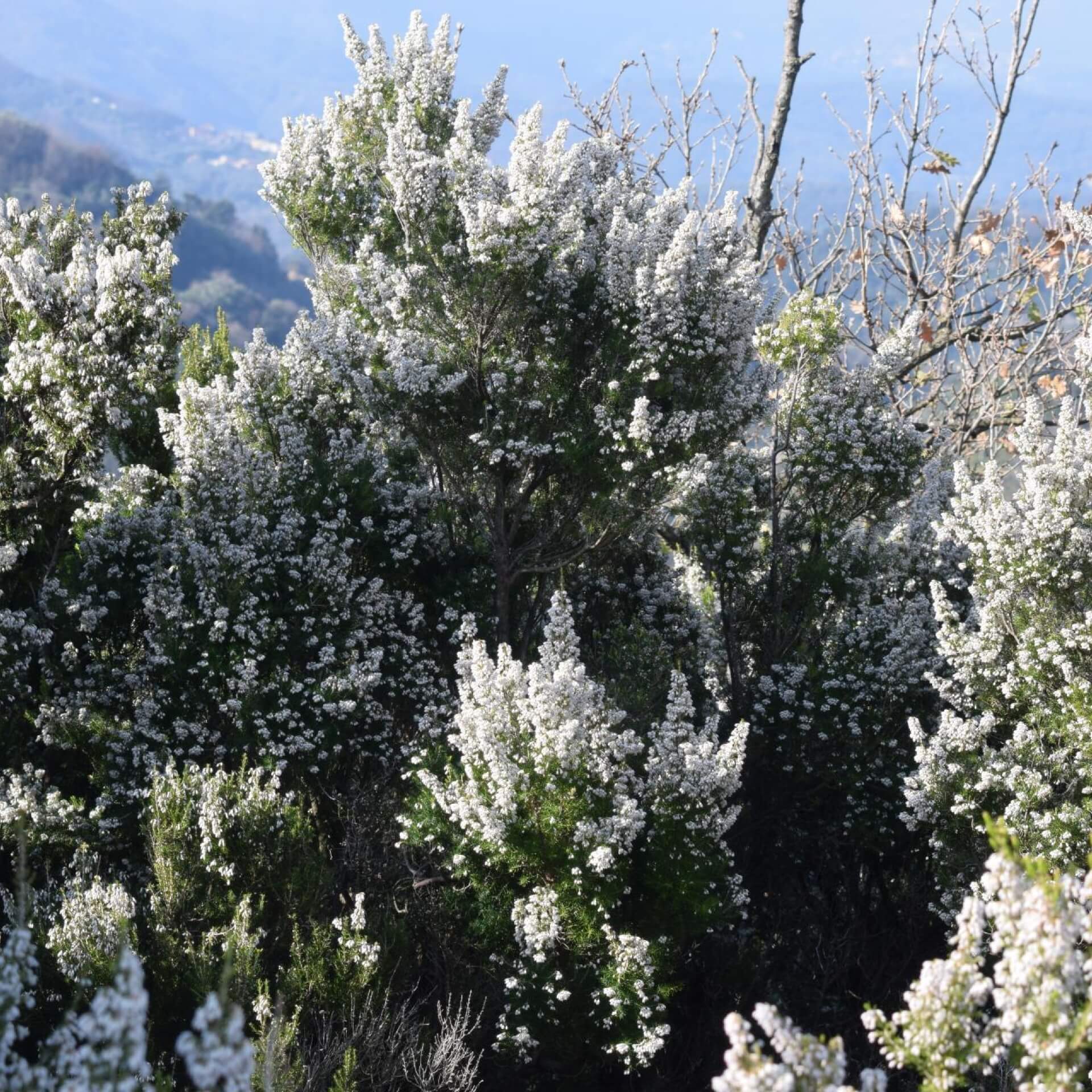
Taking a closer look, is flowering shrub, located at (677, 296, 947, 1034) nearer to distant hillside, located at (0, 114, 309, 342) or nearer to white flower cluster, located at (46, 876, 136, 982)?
white flower cluster, located at (46, 876, 136, 982)

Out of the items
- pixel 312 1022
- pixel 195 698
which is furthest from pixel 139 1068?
pixel 195 698

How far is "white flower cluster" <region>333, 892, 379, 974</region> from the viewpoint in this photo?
7.15m

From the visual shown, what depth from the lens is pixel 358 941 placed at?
7.25 metres

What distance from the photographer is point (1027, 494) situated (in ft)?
28.1

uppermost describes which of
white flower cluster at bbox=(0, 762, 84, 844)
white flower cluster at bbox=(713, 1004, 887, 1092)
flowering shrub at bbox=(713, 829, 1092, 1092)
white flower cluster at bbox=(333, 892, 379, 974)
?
white flower cluster at bbox=(0, 762, 84, 844)

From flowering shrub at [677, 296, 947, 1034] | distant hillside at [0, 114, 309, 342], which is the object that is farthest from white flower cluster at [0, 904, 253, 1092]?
distant hillside at [0, 114, 309, 342]

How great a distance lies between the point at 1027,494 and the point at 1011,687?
1.39 m

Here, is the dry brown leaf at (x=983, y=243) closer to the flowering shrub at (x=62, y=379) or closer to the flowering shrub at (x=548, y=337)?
the flowering shrub at (x=548, y=337)

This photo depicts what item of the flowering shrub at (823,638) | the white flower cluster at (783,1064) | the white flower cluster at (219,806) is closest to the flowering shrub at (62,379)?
the white flower cluster at (219,806)

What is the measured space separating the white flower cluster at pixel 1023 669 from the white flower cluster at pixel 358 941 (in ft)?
11.9

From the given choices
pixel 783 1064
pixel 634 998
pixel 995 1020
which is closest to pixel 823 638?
pixel 634 998

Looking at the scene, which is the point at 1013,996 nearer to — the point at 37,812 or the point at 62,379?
the point at 37,812

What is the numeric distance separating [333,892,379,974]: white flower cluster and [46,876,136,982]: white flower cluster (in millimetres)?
1237

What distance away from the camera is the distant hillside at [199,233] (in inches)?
6112
